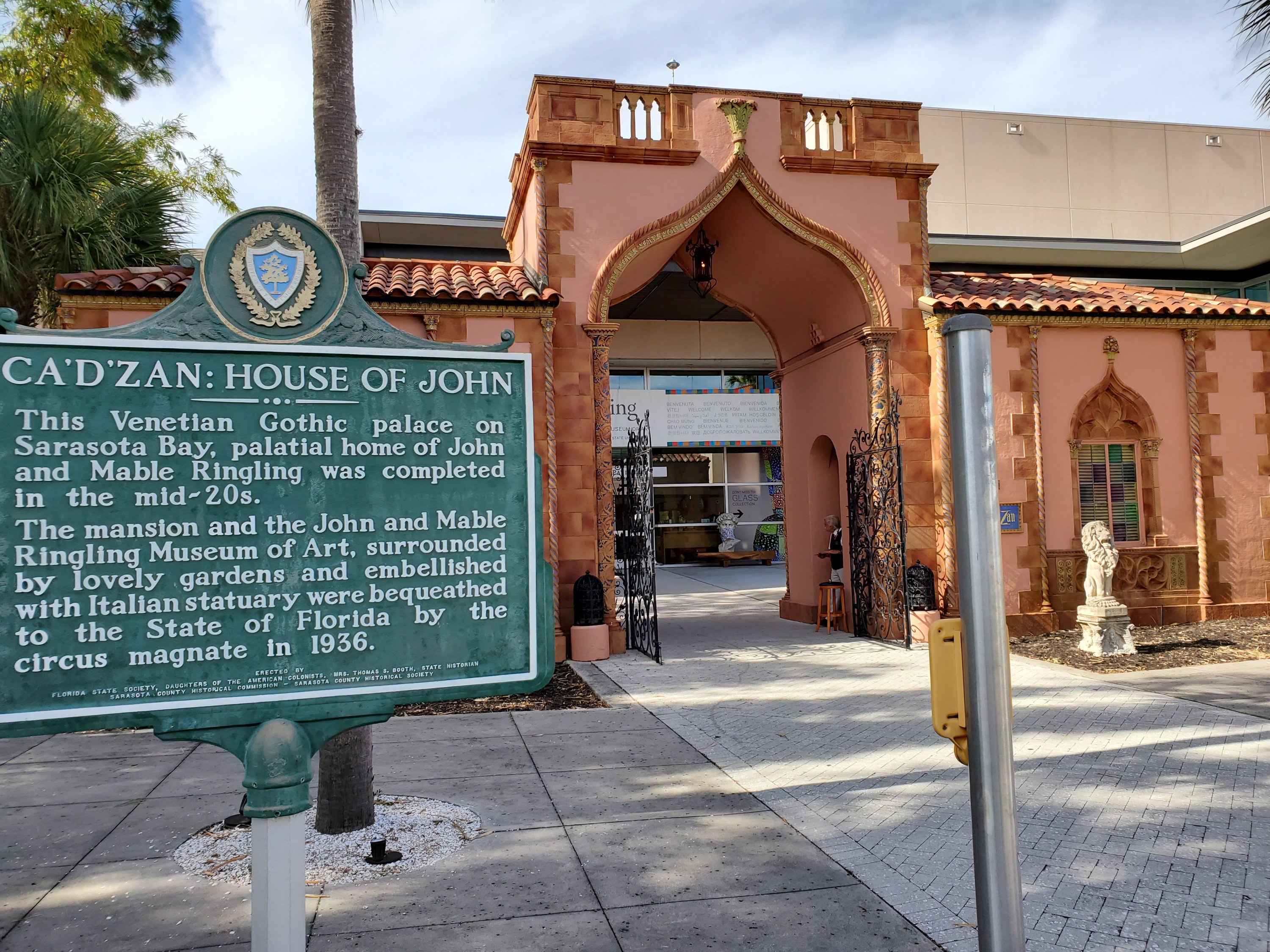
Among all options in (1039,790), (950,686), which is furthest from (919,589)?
(950,686)

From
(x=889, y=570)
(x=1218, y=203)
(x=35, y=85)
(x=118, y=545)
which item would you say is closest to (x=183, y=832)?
(x=118, y=545)

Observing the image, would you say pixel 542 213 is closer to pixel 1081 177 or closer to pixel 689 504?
pixel 689 504

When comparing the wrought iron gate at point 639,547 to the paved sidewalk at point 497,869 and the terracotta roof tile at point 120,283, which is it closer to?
the paved sidewalk at point 497,869

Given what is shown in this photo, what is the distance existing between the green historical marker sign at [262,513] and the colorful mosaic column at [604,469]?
8.55 m

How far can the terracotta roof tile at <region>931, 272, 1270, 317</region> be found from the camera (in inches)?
505

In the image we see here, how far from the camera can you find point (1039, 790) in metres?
5.86

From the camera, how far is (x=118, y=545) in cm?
288

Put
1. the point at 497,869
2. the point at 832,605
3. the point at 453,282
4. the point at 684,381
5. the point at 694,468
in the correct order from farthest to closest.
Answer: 1. the point at 694,468
2. the point at 684,381
3. the point at 832,605
4. the point at 453,282
5. the point at 497,869

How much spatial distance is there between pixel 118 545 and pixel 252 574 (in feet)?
1.37

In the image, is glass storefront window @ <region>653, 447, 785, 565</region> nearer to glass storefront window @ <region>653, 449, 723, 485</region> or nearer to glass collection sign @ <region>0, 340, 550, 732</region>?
glass storefront window @ <region>653, 449, 723, 485</region>

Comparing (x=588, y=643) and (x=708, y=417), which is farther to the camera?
(x=708, y=417)

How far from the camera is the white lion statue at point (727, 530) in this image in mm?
29828

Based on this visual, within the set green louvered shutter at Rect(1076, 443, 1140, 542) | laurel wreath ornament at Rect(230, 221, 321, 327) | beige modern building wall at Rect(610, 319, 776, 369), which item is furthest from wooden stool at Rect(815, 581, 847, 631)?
beige modern building wall at Rect(610, 319, 776, 369)

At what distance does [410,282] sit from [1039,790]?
31.5 feet
